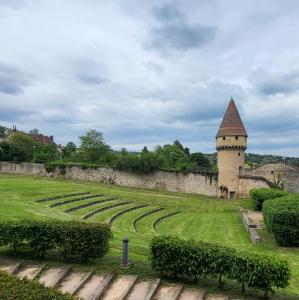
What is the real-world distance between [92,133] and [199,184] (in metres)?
29.5

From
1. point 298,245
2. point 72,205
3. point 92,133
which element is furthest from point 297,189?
point 92,133

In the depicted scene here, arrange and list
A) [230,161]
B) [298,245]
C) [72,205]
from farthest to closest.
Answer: [230,161], [72,205], [298,245]

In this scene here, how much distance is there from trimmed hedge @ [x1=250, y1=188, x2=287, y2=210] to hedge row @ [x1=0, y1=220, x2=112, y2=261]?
70.0 feet

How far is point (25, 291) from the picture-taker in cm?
624

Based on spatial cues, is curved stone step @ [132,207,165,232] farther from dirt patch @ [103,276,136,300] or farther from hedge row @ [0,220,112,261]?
dirt patch @ [103,276,136,300]

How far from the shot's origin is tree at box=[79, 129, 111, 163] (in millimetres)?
67188

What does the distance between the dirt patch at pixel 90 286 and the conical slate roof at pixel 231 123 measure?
35326 millimetres

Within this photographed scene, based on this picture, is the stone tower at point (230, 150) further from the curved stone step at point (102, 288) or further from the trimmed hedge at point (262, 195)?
the curved stone step at point (102, 288)

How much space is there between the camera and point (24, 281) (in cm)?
679

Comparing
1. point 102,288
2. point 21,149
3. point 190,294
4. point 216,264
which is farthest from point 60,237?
point 21,149

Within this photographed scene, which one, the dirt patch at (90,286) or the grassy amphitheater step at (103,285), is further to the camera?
the grassy amphitheater step at (103,285)

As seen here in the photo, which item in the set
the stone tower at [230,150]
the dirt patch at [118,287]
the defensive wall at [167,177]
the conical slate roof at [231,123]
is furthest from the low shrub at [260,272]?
the conical slate roof at [231,123]

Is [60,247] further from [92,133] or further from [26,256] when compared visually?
[92,133]

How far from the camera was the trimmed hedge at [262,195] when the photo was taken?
29625 mm
